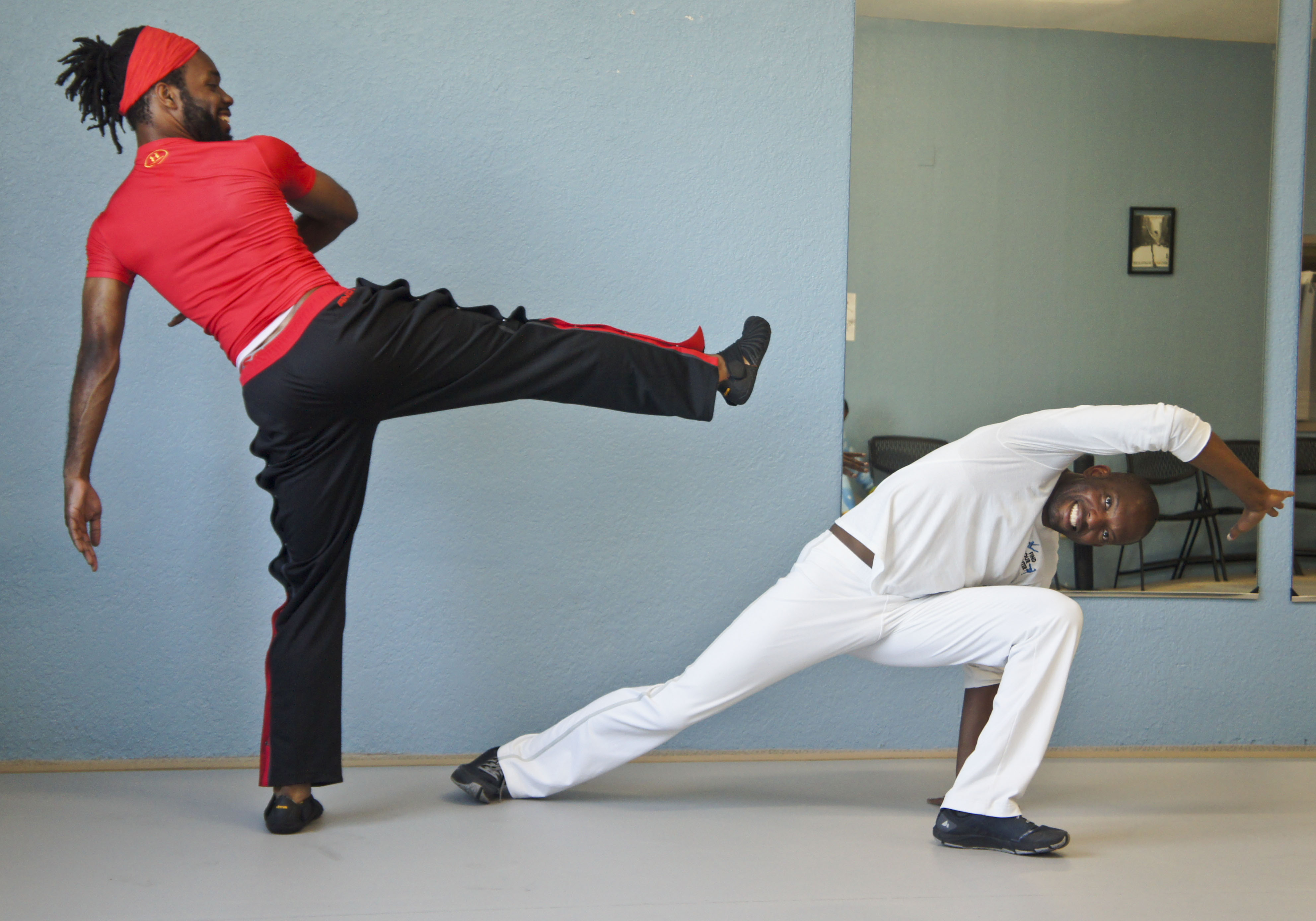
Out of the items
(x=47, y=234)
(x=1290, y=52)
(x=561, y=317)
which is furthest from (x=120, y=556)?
(x=1290, y=52)

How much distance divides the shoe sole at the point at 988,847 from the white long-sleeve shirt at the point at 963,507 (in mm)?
505

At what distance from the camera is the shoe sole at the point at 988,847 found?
1.97 metres

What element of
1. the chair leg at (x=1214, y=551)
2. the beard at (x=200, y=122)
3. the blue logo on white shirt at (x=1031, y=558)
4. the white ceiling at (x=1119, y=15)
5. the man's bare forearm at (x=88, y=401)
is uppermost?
the white ceiling at (x=1119, y=15)

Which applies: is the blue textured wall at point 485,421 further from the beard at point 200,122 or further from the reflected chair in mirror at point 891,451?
the beard at point 200,122

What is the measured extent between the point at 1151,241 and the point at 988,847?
1.83m

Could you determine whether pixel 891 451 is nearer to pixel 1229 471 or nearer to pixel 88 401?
pixel 1229 471

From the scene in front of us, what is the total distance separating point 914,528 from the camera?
2.10 metres

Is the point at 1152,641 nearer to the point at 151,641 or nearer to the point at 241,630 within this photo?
the point at 241,630

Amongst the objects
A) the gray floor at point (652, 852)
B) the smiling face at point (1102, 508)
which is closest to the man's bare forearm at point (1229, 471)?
the smiling face at point (1102, 508)

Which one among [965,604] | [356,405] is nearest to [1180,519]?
[965,604]

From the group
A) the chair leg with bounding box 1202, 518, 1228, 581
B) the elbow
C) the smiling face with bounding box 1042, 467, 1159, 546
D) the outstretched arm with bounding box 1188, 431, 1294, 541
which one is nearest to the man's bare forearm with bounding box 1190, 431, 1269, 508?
the outstretched arm with bounding box 1188, 431, 1294, 541

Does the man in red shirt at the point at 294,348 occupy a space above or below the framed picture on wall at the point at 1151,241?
below

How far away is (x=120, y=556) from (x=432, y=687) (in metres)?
0.87

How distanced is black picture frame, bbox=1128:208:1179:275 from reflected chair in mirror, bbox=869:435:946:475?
0.81 meters
